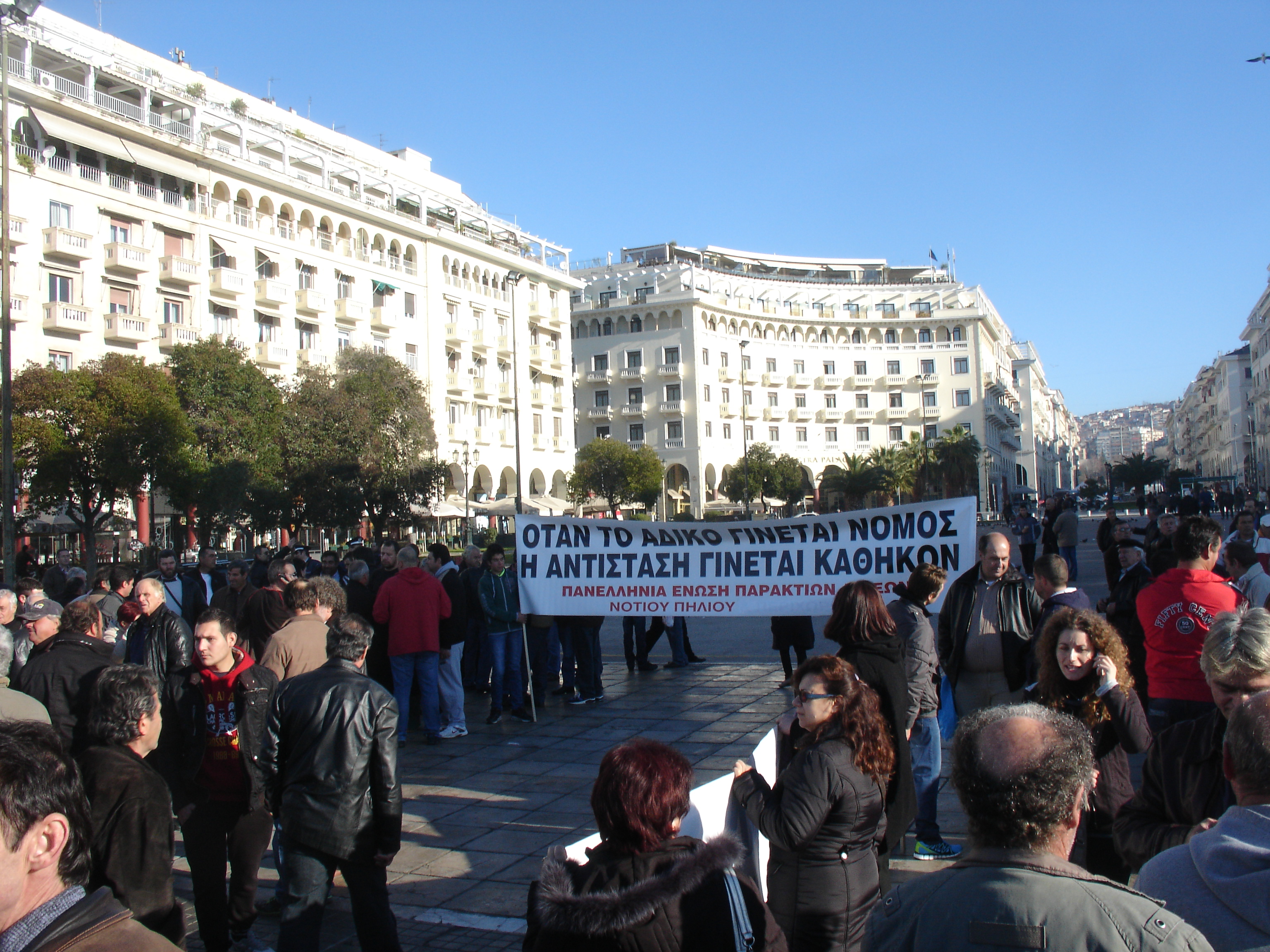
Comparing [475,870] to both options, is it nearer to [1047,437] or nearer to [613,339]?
[613,339]

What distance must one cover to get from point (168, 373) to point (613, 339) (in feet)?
133

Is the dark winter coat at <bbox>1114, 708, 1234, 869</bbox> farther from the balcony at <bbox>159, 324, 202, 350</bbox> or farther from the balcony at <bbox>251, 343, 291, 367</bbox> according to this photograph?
the balcony at <bbox>251, 343, 291, 367</bbox>

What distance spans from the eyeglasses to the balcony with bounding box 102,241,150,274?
3921cm

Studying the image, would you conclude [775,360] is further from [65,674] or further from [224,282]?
[65,674]

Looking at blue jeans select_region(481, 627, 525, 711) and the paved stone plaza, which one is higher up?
blue jeans select_region(481, 627, 525, 711)

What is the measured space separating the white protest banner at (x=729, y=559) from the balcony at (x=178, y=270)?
35111 millimetres

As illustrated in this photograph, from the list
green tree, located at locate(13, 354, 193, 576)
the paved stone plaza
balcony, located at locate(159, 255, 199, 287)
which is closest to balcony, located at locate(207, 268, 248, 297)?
balcony, located at locate(159, 255, 199, 287)

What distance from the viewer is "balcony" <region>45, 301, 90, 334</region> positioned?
112 ft

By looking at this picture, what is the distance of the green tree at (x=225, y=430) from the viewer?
30.8m

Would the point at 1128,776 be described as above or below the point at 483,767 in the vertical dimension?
above

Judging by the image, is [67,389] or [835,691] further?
[67,389]

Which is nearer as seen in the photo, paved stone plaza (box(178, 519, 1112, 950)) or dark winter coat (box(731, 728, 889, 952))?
dark winter coat (box(731, 728, 889, 952))

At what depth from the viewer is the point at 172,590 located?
9.63m

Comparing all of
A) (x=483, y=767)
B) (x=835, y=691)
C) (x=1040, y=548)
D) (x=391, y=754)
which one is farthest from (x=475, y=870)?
(x=1040, y=548)
